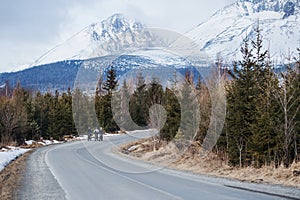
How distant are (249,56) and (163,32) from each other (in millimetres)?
5502

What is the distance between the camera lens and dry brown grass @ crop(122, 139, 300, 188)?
13.6 meters

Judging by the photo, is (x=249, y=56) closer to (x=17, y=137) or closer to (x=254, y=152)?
(x=254, y=152)

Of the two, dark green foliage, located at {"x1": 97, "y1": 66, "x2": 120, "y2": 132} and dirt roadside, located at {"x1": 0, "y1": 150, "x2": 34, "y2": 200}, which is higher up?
dark green foliage, located at {"x1": 97, "y1": 66, "x2": 120, "y2": 132}

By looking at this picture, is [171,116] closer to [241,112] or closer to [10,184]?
[241,112]

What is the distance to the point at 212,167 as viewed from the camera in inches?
738

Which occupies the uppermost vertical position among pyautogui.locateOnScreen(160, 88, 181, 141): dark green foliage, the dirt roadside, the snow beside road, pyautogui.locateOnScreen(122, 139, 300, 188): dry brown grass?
pyautogui.locateOnScreen(160, 88, 181, 141): dark green foliage

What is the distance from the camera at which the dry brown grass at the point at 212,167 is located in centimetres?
1355

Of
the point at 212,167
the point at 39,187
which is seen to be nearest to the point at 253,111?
the point at 212,167

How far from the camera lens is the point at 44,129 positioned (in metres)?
56.2

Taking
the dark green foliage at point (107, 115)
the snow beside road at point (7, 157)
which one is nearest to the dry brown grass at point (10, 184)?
the snow beside road at point (7, 157)

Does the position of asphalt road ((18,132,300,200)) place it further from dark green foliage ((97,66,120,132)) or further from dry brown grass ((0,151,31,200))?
dark green foliage ((97,66,120,132))

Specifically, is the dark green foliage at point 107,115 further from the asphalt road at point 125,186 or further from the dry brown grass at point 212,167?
the asphalt road at point 125,186

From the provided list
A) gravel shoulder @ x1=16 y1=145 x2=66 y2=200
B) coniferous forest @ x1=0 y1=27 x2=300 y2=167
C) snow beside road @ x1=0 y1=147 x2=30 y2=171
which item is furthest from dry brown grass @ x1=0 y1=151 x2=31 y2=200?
coniferous forest @ x1=0 y1=27 x2=300 y2=167

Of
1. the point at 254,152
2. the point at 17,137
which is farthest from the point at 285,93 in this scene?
the point at 17,137
